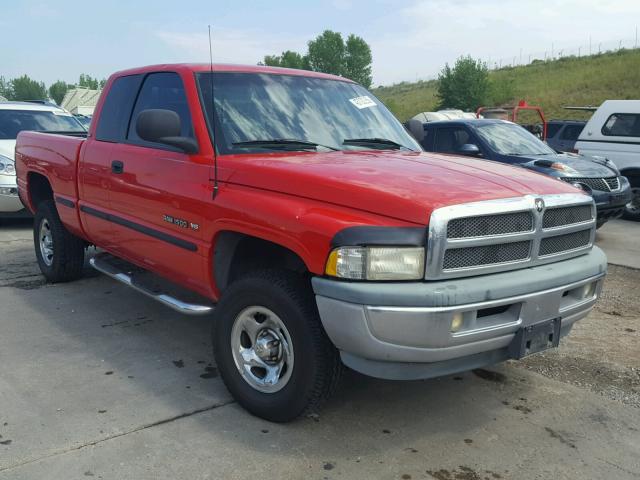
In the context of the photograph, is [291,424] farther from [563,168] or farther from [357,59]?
[357,59]

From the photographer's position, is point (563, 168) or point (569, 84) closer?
point (563, 168)

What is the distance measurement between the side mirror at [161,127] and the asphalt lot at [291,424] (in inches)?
57.0

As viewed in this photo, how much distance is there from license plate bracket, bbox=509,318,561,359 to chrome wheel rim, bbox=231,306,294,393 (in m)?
1.09

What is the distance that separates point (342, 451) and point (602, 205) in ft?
21.7

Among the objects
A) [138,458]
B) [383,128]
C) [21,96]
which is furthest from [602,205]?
[21,96]

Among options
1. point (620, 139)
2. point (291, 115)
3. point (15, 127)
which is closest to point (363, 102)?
point (291, 115)

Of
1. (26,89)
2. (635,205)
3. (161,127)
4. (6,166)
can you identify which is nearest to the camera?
(161,127)

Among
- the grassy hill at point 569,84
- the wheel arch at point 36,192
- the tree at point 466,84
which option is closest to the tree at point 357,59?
the grassy hill at point 569,84

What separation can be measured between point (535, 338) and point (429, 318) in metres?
0.67

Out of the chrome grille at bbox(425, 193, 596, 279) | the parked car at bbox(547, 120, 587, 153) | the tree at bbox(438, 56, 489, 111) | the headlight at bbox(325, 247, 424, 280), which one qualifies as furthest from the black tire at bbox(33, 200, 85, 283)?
the tree at bbox(438, 56, 489, 111)

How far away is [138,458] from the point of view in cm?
304

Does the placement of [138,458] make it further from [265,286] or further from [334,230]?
[334,230]

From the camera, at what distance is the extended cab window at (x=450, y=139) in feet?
31.8

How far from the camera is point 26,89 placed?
122688mm
